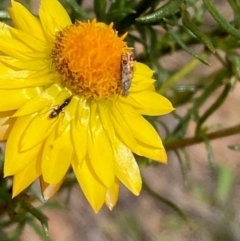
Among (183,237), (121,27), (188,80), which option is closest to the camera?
(121,27)

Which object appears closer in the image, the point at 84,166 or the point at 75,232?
the point at 84,166

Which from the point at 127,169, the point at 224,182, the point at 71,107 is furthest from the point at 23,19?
the point at 224,182

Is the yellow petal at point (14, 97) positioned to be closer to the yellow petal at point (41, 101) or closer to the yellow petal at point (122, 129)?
the yellow petal at point (41, 101)

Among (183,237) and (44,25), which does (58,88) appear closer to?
(44,25)

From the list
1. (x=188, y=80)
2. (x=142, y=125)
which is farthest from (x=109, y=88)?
(x=188, y=80)

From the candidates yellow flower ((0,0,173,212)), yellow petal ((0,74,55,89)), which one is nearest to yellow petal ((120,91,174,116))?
yellow flower ((0,0,173,212))

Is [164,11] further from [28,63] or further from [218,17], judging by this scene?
[28,63]

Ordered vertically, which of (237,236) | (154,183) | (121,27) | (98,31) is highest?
(98,31)

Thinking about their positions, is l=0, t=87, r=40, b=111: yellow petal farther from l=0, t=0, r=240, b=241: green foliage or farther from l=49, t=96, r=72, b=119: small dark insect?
l=0, t=0, r=240, b=241: green foliage

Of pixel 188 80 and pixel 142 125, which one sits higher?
pixel 142 125
